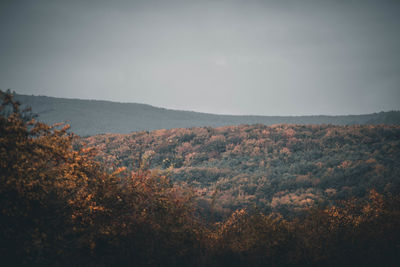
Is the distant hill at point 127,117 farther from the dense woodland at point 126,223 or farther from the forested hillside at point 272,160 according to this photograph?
A: the dense woodland at point 126,223

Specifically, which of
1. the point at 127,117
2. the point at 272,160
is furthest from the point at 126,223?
the point at 127,117

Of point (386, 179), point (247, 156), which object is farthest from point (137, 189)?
point (247, 156)

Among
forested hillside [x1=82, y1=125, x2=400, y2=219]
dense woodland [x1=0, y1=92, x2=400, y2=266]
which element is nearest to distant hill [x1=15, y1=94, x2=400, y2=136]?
forested hillside [x1=82, y1=125, x2=400, y2=219]

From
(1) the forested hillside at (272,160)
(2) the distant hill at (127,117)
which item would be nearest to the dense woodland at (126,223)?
→ (1) the forested hillside at (272,160)

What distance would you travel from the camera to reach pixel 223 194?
20812 mm

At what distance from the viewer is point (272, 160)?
26.9m

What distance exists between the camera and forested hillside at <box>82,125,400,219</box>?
63.7ft

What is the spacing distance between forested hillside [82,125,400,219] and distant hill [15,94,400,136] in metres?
38.2

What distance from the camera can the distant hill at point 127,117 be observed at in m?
71.7

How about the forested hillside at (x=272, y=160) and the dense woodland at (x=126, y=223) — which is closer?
the dense woodland at (x=126, y=223)

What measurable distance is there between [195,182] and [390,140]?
1731 cm

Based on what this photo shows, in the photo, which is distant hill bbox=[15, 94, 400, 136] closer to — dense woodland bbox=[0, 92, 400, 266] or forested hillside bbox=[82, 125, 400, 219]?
forested hillside bbox=[82, 125, 400, 219]

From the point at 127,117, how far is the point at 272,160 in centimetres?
5845

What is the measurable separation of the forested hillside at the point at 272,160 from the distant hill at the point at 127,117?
3824 cm
